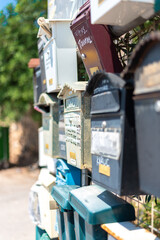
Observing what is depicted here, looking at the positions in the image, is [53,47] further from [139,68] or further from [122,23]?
[139,68]

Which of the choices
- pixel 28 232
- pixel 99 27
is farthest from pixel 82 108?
pixel 28 232

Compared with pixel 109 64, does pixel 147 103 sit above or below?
below

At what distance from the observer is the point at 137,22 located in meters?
1.99

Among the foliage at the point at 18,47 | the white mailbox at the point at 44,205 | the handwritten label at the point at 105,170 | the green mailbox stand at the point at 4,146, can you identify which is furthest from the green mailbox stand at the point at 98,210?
the green mailbox stand at the point at 4,146

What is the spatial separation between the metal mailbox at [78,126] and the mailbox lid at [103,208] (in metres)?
0.31

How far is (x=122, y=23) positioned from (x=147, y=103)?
2.68 ft

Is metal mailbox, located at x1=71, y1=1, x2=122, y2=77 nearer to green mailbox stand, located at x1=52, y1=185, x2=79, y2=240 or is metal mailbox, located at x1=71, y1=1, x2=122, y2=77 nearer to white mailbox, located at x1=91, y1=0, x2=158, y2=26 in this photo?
white mailbox, located at x1=91, y1=0, x2=158, y2=26

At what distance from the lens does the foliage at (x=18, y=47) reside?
7.30 meters

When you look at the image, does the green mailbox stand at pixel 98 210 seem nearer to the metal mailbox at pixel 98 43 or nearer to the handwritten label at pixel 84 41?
the metal mailbox at pixel 98 43

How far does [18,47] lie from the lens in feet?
24.6

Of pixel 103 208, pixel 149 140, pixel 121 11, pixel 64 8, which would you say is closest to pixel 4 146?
pixel 64 8

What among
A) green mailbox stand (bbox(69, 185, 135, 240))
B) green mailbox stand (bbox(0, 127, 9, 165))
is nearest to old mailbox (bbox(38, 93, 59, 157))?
green mailbox stand (bbox(69, 185, 135, 240))

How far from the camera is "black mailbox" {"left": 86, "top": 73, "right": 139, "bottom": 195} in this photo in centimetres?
160

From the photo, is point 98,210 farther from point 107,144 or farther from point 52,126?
point 52,126
